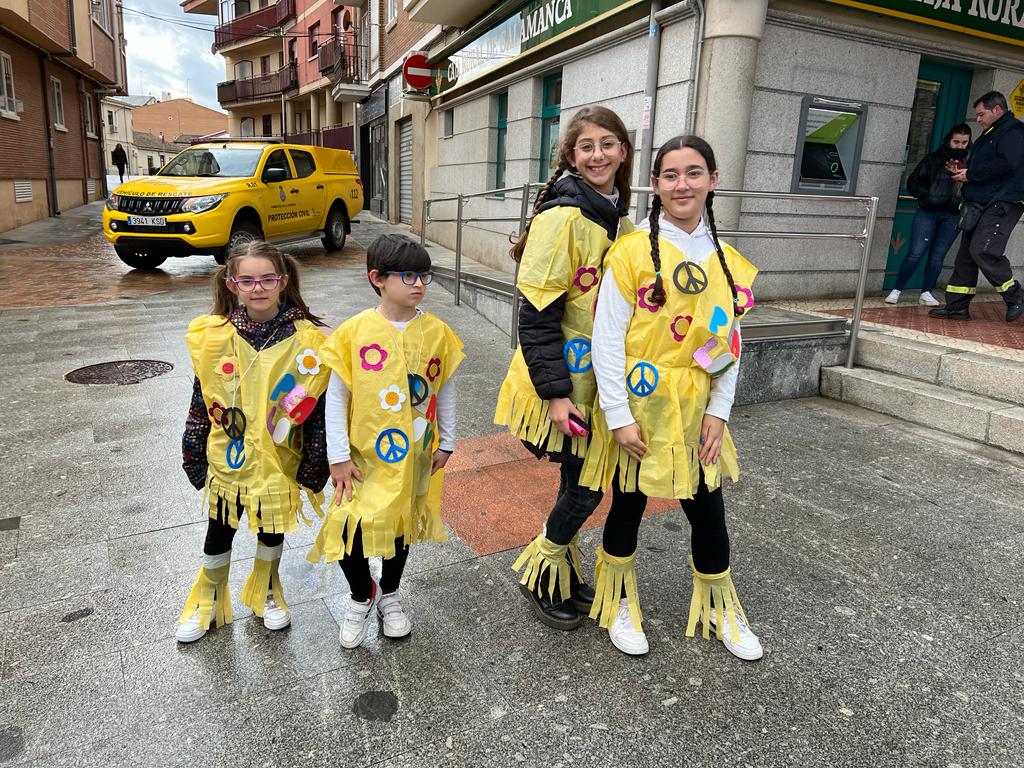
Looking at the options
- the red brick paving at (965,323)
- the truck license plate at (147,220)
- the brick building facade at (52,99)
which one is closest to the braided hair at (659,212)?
the red brick paving at (965,323)

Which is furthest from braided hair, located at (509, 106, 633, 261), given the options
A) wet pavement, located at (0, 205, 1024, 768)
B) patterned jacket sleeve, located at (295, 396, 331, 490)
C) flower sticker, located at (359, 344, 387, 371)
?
wet pavement, located at (0, 205, 1024, 768)

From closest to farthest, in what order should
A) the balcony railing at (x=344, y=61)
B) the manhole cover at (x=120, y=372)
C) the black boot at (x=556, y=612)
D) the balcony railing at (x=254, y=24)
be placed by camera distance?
the black boot at (x=556, y=612) → the manhole cover at (x=120, y=372) → the balcony railing at (x=344, y=61) → the balcony railing at (x=254, y=24)

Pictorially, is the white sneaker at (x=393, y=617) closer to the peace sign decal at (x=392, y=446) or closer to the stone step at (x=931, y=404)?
the peace sign decal at (x=392, y=446)

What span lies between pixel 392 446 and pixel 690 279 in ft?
3.44

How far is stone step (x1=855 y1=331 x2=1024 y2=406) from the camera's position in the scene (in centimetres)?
485

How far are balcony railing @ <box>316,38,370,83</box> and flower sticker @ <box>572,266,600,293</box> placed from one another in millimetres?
22878

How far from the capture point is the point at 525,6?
10062 mm

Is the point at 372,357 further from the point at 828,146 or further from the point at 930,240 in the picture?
the point at 930,240

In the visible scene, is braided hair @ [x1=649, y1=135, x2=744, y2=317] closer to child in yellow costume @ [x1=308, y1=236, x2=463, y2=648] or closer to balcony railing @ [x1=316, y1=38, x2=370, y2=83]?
child in yellow costume @ [x1=308, y1=236, x2=463, y2=648]

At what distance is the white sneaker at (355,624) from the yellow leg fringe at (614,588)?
79 centimetres

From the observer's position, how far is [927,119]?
802 cm

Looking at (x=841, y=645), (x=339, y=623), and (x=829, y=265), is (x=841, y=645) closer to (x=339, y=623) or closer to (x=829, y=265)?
(x=339, y=623)

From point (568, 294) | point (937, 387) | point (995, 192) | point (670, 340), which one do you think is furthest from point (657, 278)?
point (995, 192)

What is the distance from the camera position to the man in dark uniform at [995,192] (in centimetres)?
602
